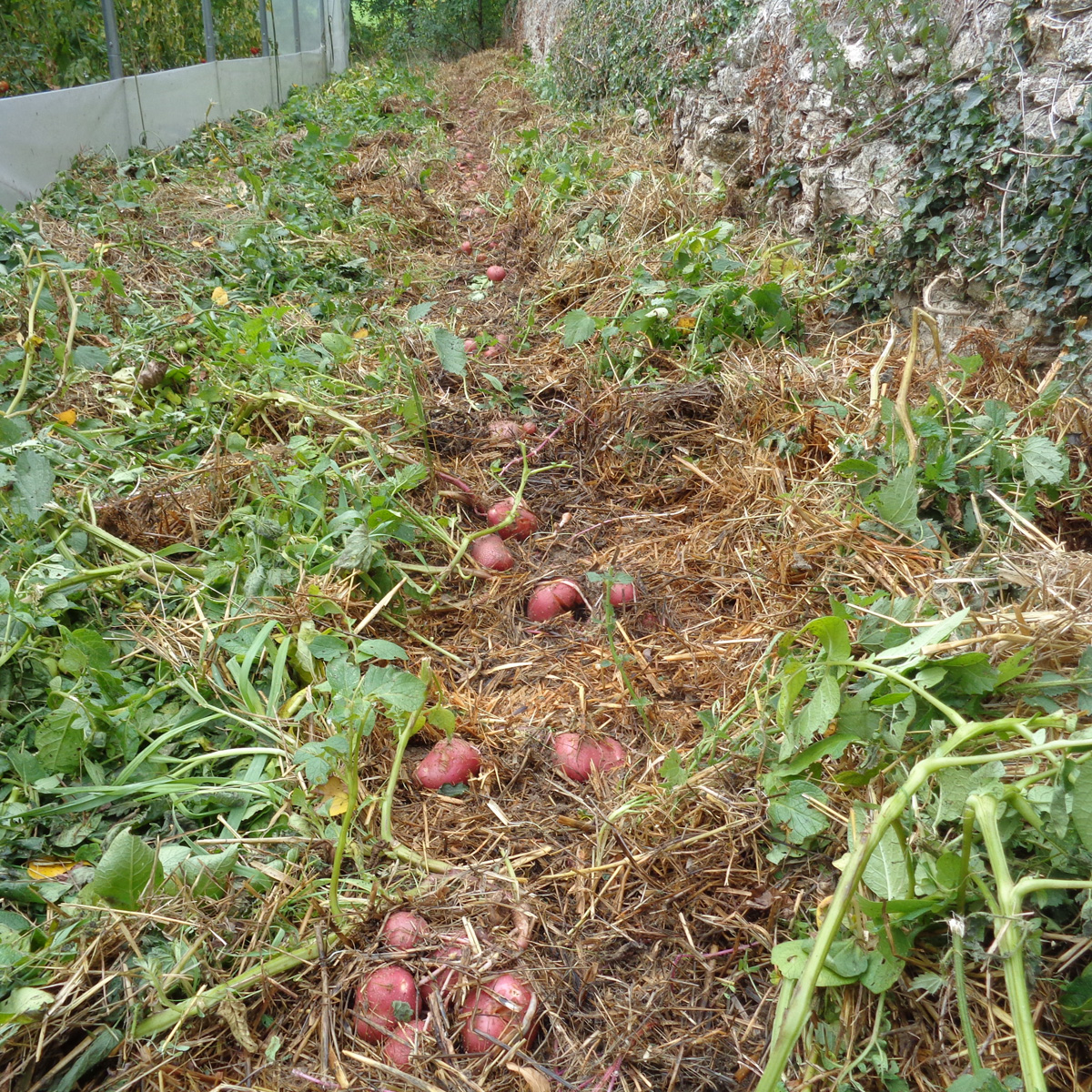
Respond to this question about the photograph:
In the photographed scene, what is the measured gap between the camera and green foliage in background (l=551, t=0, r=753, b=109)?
4.28m

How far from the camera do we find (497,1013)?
1.12m

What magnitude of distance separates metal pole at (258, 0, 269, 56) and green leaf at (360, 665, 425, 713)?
9446mm

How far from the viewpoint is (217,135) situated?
587 centimetres

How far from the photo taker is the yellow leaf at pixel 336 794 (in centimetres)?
137

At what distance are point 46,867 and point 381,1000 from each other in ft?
2.06

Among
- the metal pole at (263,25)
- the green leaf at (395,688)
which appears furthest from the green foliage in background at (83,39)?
the green leaf at (395,688)

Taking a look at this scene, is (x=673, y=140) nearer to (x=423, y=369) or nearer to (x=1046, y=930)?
(x=423, y=369)

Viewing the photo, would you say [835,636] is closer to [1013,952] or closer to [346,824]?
[1013,952]

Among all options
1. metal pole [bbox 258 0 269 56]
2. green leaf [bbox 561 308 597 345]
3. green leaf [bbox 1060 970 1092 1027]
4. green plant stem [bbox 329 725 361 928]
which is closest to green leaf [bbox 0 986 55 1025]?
green plant stem [bbox 329 725 361 928]

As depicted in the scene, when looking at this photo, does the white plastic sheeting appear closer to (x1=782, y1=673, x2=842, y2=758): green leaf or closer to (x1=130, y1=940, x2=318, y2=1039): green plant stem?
(x1=130, y1=940, x2=318, y2=1039): green plant stem

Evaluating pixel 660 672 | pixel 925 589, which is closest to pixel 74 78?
pixel 660 672

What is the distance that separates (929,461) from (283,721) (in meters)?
1.55

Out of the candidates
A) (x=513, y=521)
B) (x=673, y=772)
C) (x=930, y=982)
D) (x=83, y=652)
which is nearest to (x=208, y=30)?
(x=513, y=521)

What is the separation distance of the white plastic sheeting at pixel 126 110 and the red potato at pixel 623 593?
4.21 metres
